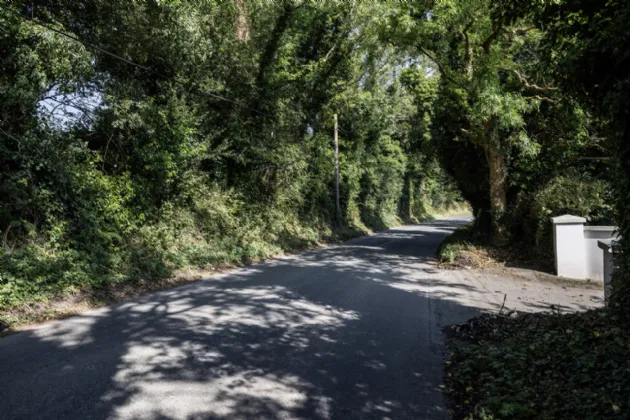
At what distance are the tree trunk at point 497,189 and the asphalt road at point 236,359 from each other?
6.74 m

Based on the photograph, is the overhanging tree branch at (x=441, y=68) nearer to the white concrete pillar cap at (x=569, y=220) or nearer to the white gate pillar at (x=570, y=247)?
the white concrete pillar cap at (x=569, y=220)

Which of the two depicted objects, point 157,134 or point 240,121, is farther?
point 240,121

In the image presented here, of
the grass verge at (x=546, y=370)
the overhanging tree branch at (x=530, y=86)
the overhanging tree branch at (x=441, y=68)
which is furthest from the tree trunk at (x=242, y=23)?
the grass verge at (x=546, y=370)

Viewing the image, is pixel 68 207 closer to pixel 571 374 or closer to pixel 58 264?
pixel 58 264

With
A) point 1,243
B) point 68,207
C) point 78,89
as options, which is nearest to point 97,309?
point 1,243

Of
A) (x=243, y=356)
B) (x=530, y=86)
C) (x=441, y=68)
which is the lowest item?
(x=243, y=356)

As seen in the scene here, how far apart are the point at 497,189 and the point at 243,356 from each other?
40.2ft

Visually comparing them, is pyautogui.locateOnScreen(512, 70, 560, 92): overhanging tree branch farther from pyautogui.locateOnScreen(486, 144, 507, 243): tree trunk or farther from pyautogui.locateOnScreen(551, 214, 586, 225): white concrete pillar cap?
pyautogui.locateOnScreen(551, 214, 586, 225): white concrete pillar cap

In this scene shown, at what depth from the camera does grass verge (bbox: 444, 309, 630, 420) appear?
3156 millimetres

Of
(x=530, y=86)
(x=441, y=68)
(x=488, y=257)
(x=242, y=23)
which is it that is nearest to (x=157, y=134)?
(x=242, y=23)

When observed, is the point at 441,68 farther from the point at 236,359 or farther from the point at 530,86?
the point at 236,359

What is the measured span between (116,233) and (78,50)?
4105 mm

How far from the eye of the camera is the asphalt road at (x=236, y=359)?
371 cm

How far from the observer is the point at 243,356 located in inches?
193
